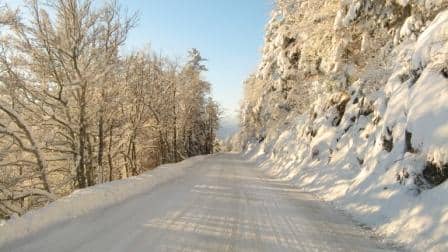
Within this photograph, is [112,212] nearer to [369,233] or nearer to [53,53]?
[369,233]

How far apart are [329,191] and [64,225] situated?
7.98 meters

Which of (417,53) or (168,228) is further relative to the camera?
(417,53)

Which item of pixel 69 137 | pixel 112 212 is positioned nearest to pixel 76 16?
pixel 69 137

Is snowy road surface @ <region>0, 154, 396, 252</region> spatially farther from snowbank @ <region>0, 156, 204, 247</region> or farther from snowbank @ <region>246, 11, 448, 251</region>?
snowbank @ <region>246, 11, 448, 251</region>

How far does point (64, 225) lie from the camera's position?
7.44 m

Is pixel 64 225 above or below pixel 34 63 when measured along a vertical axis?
below

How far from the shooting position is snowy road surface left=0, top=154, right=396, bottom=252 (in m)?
6.40

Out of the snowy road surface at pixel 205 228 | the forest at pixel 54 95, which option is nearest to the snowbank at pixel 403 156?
the snowy road surface at pixel 205 228

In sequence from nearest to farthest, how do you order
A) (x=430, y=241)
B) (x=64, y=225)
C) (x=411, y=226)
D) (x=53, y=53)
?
(x=430, y=241)
(x=411, y=226)
(x=64, y=225)
(x=53, y=53)

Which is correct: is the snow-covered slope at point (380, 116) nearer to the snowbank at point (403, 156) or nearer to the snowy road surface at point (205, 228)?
the snowbank at point (403, 156)

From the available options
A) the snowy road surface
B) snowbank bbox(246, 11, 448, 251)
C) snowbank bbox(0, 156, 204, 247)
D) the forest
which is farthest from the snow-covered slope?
the forest

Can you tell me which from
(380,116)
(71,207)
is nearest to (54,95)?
(71,207)

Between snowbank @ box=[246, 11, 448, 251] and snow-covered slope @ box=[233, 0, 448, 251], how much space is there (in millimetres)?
24

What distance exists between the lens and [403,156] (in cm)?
878
